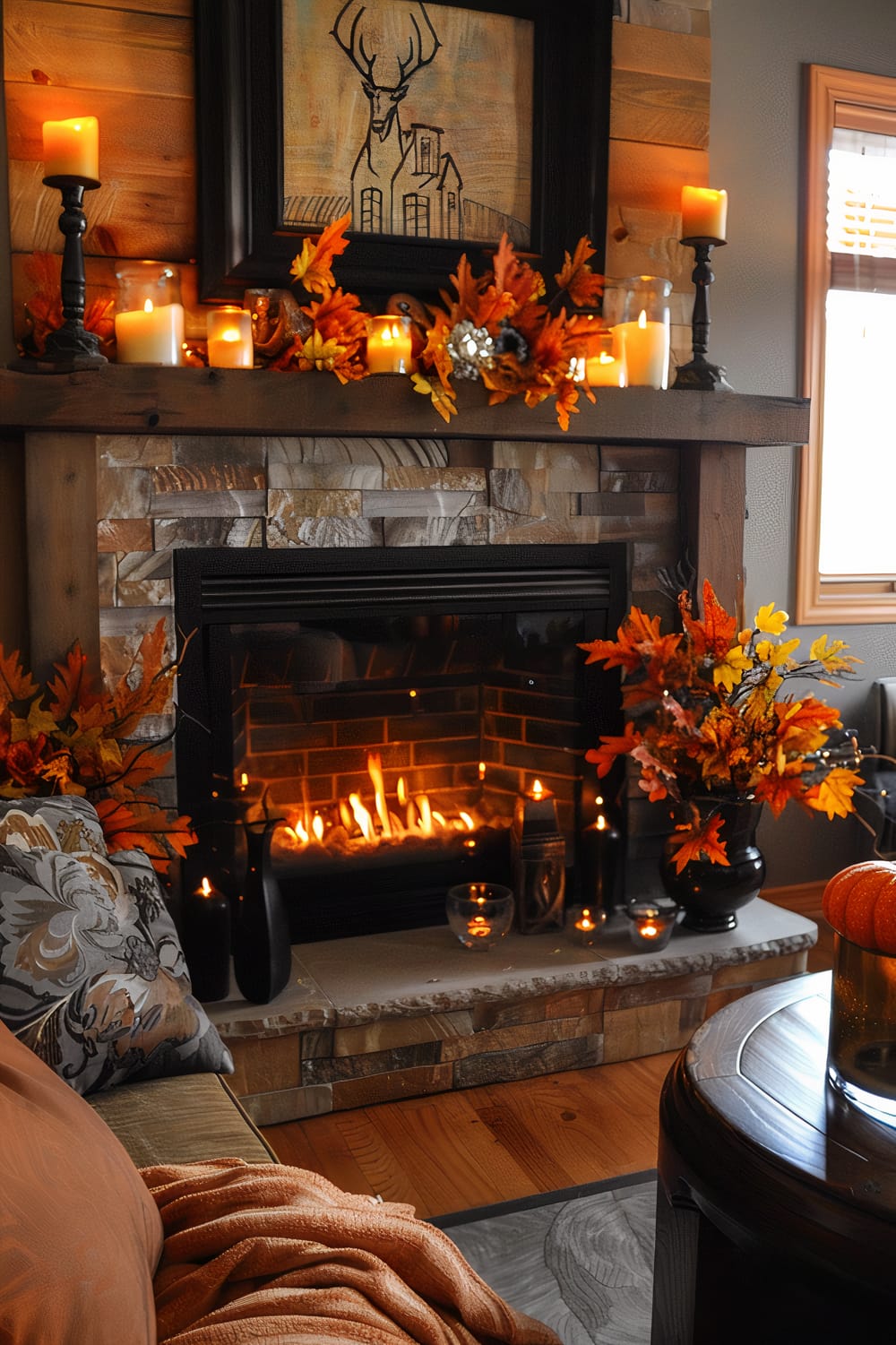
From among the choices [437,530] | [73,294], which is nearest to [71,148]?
[73,294]

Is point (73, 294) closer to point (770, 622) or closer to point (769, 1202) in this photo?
point (770, 622)

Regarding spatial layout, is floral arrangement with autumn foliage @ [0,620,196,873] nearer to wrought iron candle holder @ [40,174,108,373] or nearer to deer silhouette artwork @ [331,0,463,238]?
wrought iron candle holder @ [40,174,108,373]

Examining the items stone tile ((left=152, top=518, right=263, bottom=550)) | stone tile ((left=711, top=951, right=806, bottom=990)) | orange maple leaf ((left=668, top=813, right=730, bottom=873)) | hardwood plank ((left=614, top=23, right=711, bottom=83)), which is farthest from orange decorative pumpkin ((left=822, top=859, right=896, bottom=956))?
hardwood plank ((left=614, top=23, right=711, bottom=83))

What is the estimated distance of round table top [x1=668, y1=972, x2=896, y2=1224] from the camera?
1168 millimetres

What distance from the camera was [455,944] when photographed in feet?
8.54

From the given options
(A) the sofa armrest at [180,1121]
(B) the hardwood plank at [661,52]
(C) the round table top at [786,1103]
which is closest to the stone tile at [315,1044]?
(A) the sofa armrest at [180,1121]

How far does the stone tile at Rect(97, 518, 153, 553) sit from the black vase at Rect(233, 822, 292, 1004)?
588 millimetres

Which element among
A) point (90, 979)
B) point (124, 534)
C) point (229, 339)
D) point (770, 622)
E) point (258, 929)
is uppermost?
point (229, 339)

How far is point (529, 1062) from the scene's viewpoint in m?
2.43

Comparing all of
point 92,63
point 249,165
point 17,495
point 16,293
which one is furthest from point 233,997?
point 92,63

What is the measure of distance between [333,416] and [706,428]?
2.84 ft

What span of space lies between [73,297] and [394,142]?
31.9 inches

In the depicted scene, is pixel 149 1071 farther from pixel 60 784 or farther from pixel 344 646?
pixel 344 646

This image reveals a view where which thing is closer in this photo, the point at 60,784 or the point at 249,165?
the point at 60,784
